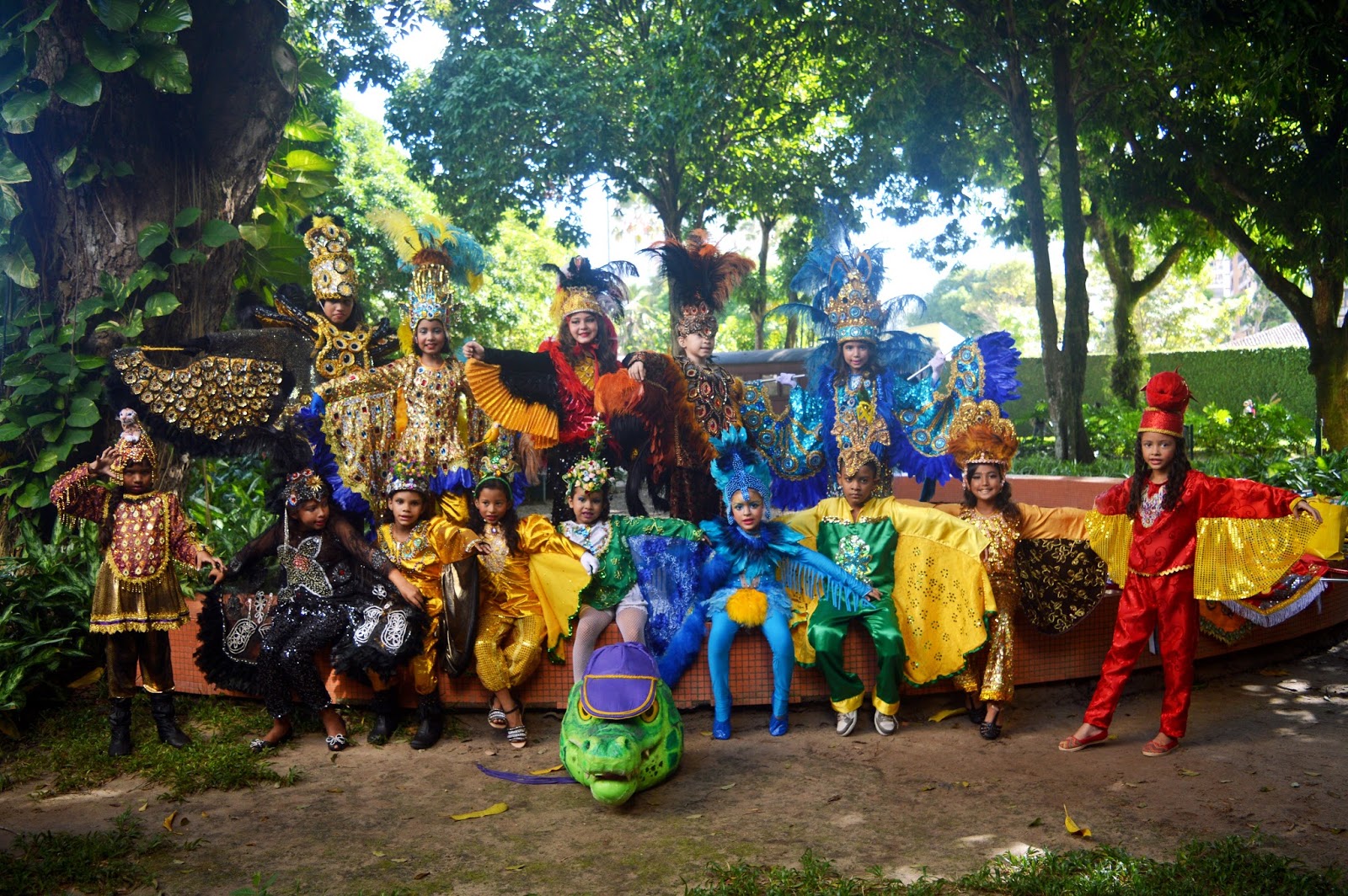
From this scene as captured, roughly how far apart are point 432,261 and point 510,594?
73.5 inches

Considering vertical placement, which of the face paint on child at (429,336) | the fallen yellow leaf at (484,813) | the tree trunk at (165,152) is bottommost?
the fallen yellow leaf at (484,813)

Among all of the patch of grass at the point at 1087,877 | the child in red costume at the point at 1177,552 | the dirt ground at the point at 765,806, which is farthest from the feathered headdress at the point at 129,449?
the child in red costume at the point at 1177,552

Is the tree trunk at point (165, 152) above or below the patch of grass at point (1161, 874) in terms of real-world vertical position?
above

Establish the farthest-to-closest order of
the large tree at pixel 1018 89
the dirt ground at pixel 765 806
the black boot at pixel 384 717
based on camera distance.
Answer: the large tree at pixel 1018 89 → the black boot at pixel 384 717 → the dirt ground at pixel 765 806

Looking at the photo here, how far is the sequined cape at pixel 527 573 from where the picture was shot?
16.8ft

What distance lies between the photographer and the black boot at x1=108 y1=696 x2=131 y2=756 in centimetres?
478

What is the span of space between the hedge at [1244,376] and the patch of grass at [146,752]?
1955 centimetres

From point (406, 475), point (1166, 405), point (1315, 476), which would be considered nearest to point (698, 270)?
point (406, 475)

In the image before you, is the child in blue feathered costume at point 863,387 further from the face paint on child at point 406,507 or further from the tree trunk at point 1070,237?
the tree trunk at point 1070,237

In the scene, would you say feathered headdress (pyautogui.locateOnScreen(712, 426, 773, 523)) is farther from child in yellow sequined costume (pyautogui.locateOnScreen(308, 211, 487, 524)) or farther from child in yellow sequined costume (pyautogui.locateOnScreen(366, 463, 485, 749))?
child in yellow sequined costume (pyautogui.locateOnScreen(308, 211, 487, 524))

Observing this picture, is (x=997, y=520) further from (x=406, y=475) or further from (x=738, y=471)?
(x=406, y=475)

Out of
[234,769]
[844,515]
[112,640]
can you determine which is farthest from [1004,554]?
[112,640]

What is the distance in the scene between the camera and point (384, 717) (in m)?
5.04

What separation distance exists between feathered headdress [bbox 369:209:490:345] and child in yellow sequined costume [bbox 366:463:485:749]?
100cm
